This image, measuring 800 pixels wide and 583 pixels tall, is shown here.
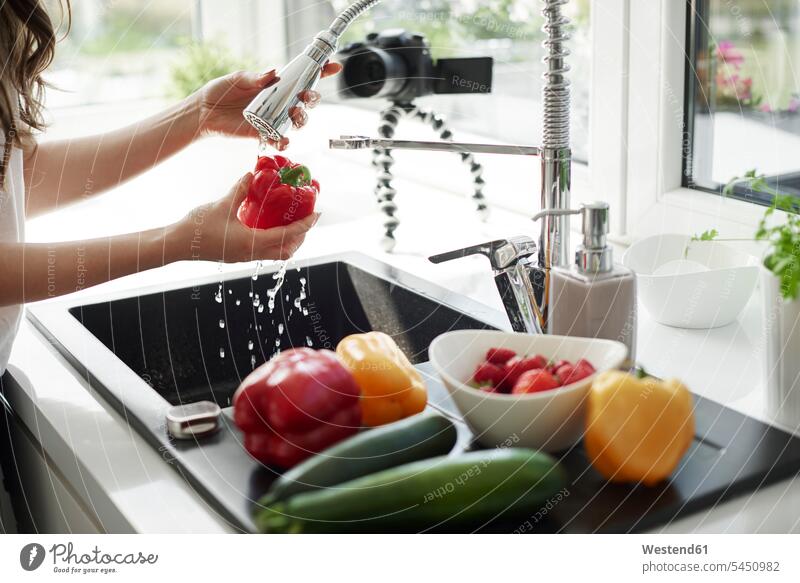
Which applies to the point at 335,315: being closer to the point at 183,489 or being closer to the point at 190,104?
the point at 190,104

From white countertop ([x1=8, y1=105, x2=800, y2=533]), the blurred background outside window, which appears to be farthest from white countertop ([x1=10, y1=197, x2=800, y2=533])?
the blurred background outside window

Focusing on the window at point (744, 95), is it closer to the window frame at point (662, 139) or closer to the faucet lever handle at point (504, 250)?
the window frame at point (662, 139)

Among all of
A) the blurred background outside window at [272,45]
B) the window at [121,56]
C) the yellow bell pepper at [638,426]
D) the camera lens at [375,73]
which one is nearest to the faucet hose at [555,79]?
the yellow bell pepper at [638,426]

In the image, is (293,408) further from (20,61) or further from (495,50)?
(495,50)

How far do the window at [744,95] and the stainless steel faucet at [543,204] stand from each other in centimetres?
33

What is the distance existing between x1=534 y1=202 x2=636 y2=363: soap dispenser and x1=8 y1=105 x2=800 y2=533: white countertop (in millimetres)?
90

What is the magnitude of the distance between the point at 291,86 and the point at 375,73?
1.39 ft

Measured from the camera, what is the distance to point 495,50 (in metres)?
1.40

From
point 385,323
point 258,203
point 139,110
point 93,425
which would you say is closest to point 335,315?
point 385,323

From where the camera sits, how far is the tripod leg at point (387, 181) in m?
1.10

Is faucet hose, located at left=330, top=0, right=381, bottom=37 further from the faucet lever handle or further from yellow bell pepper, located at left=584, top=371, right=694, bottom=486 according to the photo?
yellow bell pepper, located at left=584, top=371, right=694, bottom=486
